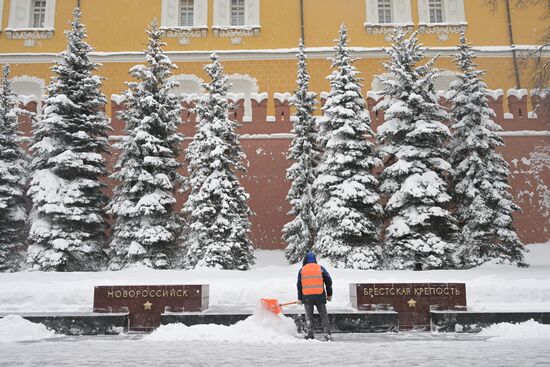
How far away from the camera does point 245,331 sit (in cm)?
739

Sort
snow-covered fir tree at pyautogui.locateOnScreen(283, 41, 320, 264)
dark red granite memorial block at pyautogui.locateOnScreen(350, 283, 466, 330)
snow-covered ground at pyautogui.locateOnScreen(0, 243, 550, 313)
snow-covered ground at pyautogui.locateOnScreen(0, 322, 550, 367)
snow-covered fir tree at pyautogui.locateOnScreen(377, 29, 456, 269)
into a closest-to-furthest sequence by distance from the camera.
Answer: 1. snow-covered ground at pyautogui.locateOnScreen(0, 322, 550, 367)
2. dark red granite memorial block at pyautogui.locateOnScreen(350, 283, 466, 330)
3. snow-covered ground at pyautogui.locateOnScreen(0, 243, 550, 313)
4. snow-covered fir tree at pyautogui.locateOnScreen(377, 29, 456, 269)
5. snow-covered fir tree at pyautogui.locateOnScreen(283, 41, 320, 264)

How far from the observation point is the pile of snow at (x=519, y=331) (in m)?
7.23

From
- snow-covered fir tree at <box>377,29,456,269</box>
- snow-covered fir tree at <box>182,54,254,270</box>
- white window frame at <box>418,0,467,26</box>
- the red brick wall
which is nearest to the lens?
snow-covered fir tree at <box>377,29,456,269</box>

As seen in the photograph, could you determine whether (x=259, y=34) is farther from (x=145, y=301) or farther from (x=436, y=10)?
Answer: (x=145, y=301)

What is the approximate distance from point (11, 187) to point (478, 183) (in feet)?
45.3

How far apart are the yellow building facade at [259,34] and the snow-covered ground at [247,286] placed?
13.5m

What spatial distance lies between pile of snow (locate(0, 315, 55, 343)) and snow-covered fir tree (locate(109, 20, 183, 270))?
637cm

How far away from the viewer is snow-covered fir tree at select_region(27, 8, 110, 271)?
1449 centimetres

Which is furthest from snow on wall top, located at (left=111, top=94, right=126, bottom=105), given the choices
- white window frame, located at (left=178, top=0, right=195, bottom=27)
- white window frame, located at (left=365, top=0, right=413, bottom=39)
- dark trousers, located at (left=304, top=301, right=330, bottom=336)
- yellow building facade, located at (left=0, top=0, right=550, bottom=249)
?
dark trousers, located at (left=304, top=301, right=330, bottom=336)

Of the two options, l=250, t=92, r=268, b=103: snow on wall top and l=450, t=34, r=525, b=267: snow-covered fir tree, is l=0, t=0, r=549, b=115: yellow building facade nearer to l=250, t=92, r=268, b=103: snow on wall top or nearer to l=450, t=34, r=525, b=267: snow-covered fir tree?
l=250, t=92, r=268, b=103: snow on wall top

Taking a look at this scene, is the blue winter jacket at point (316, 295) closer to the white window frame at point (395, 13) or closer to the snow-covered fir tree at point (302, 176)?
the snow-covered fir tree at point (302, 176)

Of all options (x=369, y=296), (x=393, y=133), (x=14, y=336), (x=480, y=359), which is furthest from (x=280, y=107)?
(x=480, y=359)

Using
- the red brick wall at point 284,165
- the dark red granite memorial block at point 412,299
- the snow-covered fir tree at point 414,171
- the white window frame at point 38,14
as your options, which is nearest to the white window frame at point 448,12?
the red brick wall at point 284,165

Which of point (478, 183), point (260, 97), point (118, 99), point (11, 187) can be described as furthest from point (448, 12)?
point (11, 187)
